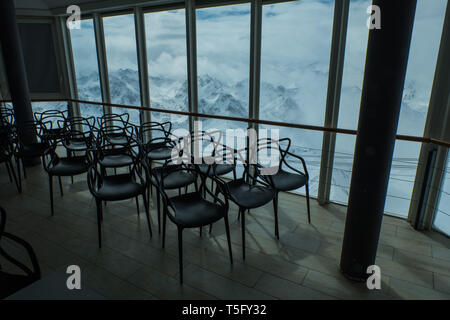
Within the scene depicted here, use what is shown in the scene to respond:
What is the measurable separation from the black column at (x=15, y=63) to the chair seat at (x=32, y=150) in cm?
48

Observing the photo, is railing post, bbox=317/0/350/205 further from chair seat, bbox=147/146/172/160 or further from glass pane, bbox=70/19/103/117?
glass pane, bbox=70/19/103/117

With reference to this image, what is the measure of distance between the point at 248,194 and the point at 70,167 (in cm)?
200

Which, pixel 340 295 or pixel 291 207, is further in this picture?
pixel 291 207

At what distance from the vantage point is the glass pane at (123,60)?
5.18 m

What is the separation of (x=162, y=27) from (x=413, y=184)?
153 inches

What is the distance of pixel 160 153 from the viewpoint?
3.93 m

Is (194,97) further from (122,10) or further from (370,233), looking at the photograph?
(370,233)

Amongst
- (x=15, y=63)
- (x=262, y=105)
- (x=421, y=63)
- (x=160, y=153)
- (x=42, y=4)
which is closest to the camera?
(x=421, y=63)

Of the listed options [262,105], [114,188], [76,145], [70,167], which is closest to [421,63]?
[262,105]

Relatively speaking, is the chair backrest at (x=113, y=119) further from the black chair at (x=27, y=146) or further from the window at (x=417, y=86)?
the window at (x=417, y=86)

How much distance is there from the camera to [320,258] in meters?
2.64

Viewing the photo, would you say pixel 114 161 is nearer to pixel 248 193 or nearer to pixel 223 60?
pixel 248 193

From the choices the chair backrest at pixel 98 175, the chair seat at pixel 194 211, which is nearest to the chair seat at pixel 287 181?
the chair seat at pixel 194 211

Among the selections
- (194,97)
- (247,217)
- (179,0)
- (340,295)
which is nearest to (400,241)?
(340,295)
